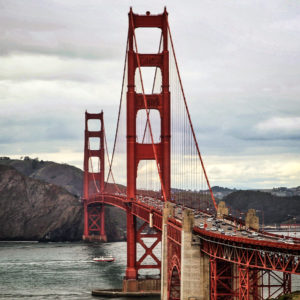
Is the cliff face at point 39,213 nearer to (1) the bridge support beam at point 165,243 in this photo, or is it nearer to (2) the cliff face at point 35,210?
(2) the cliff face at point 35,210

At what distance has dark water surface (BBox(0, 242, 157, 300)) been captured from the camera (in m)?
72.9

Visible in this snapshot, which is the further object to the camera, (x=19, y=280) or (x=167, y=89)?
(x=19, y=280)

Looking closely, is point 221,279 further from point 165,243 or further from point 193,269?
point 165,243

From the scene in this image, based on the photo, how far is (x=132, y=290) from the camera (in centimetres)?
6950

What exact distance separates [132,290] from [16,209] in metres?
95.4

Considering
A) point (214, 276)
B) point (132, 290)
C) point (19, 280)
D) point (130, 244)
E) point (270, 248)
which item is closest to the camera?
point (270, 248)

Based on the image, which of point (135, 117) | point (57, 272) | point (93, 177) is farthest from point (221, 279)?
point (93, 177)

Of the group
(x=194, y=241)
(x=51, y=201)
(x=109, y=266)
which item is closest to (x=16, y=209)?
(x=51, y=201)

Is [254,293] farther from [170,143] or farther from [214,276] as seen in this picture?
[170,143]

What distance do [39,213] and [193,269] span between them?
119 metres

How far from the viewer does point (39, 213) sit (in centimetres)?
16075

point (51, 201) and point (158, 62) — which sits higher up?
point (158, 62)

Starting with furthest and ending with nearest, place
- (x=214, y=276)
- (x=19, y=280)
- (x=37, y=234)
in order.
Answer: (x=37, y=234) → (x=19, y=280) → (x=214, y=276)

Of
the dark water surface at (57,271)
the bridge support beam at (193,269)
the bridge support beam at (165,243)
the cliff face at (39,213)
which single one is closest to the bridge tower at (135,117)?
the dark water surface at (57,271)
